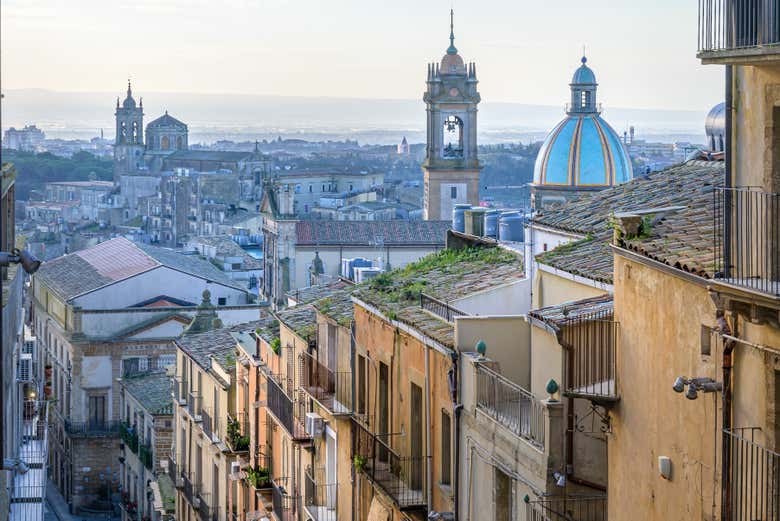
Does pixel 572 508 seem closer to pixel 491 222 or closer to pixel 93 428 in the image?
pixel 491 222

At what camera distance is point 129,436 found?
49.2 m

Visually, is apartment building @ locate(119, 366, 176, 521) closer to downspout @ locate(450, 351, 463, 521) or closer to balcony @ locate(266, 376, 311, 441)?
balcony @ locate(266, 376, 311, 441)

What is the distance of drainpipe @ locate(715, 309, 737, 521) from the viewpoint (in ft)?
31.7

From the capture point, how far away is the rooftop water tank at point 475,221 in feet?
85.1

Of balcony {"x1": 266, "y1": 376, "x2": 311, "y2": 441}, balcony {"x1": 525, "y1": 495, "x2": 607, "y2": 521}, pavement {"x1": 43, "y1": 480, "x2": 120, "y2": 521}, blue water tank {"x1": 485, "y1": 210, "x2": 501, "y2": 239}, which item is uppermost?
blue water tank {"x1": 485, "y1": 210, "x2": 501, "y2": 239}

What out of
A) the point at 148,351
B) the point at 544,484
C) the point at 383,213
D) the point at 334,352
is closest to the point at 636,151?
the point at 383,213

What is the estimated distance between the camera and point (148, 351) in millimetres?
55312

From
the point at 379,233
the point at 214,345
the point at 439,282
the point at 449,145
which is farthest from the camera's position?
the point at 449,145

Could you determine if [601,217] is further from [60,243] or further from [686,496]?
[60,243]

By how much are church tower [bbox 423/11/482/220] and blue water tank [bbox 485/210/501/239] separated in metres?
57.9

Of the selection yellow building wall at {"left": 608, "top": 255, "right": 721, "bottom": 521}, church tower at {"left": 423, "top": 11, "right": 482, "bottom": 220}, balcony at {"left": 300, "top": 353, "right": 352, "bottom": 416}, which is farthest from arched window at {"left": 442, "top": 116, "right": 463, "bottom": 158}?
yellow building wall at {"left": 608, "top": 255, "right": 721, "bottom": 521}

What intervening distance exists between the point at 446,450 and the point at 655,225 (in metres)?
4.98

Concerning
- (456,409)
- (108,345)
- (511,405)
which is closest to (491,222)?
(456,409)

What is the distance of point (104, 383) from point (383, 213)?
5703 centimetres
